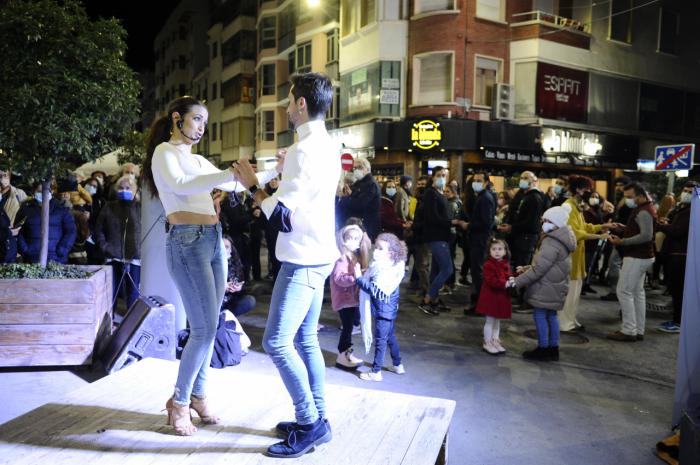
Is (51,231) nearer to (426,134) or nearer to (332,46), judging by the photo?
(426,134)

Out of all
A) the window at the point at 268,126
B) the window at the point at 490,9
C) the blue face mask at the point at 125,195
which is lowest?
the blue face mask at the point at 125,195

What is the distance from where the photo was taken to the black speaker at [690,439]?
334cm

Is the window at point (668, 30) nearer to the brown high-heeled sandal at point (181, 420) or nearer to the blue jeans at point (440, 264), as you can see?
the blue jeans at point (440, 264)

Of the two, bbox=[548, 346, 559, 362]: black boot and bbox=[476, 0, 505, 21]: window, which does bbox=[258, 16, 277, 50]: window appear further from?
bbox=[548, 346, 559, 362]: black boot

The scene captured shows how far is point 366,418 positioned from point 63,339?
10.2 ft

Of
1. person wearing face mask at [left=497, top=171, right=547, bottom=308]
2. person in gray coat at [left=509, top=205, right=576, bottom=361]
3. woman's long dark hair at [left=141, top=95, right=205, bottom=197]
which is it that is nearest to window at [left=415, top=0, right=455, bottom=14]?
person wearing face mask at [left=497, top=171, right=547, bottom=308]

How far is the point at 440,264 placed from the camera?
8.45 meters

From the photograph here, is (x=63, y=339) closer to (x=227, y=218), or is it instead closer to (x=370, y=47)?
(x=227, y=218)

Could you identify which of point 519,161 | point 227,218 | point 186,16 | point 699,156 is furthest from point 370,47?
point 186,16

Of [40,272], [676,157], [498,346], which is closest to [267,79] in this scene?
[676,157]

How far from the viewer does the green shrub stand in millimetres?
5320

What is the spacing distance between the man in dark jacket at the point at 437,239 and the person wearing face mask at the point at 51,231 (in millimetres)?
4845

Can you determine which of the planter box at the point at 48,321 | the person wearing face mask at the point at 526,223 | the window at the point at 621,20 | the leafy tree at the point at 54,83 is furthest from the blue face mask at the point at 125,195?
the window at the point at 621,20

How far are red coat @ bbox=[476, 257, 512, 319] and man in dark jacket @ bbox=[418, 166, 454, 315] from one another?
1.82 metres
